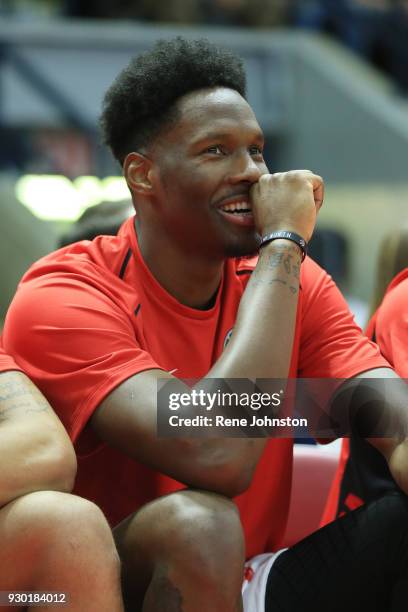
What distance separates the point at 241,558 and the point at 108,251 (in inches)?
30.9

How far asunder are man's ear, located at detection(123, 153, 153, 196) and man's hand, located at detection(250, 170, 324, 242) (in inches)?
9.7

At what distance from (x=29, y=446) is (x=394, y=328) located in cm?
85

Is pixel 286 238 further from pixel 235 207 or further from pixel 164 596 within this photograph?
pixel 164 596

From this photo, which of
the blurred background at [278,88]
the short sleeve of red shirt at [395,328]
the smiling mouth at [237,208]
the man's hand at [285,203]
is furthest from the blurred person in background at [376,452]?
the blurred background at [278,88]

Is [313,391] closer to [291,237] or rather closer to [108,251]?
[291,237]

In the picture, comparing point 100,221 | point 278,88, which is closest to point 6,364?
point 100,221

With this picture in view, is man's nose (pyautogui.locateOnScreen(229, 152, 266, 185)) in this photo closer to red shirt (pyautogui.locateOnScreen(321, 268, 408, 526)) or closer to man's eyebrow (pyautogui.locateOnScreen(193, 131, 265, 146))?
man's eyebrow (pyautogui.locateOnScreen(193, 131, 265, 146))

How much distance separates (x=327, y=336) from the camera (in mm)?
2043

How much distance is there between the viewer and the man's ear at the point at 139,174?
208cm

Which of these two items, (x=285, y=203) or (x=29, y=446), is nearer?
(x=29, y=446)

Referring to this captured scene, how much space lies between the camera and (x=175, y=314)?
78.6 inches

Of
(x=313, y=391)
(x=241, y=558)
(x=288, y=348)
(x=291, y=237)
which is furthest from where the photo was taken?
(x=313, y=391)

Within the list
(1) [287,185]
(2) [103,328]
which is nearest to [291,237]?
(1) [287,185]

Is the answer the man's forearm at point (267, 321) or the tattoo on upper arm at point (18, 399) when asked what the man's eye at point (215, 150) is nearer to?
the man's forearm at point (267, 321)
